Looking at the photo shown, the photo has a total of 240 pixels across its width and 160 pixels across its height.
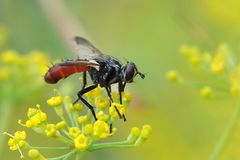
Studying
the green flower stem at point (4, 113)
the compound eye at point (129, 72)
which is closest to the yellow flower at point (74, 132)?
the compound eye at point (129, 72)

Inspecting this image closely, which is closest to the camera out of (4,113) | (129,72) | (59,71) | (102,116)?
(102,116)

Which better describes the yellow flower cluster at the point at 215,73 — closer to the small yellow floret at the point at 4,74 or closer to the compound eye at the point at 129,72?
the compound eye at the point at 129,72

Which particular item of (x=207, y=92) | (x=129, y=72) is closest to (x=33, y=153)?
(x=129, y=72)

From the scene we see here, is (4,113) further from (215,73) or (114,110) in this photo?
(114,110)

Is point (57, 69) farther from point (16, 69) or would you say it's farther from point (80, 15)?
point (80, 15)

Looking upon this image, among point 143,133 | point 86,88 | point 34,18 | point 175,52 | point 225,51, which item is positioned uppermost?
point 34,18

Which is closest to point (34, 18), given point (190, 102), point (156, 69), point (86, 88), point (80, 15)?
point (80, 15)

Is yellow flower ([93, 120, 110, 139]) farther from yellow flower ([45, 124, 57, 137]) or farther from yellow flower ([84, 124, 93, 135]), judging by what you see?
yellow flower ([45, 124, 57, 137])
